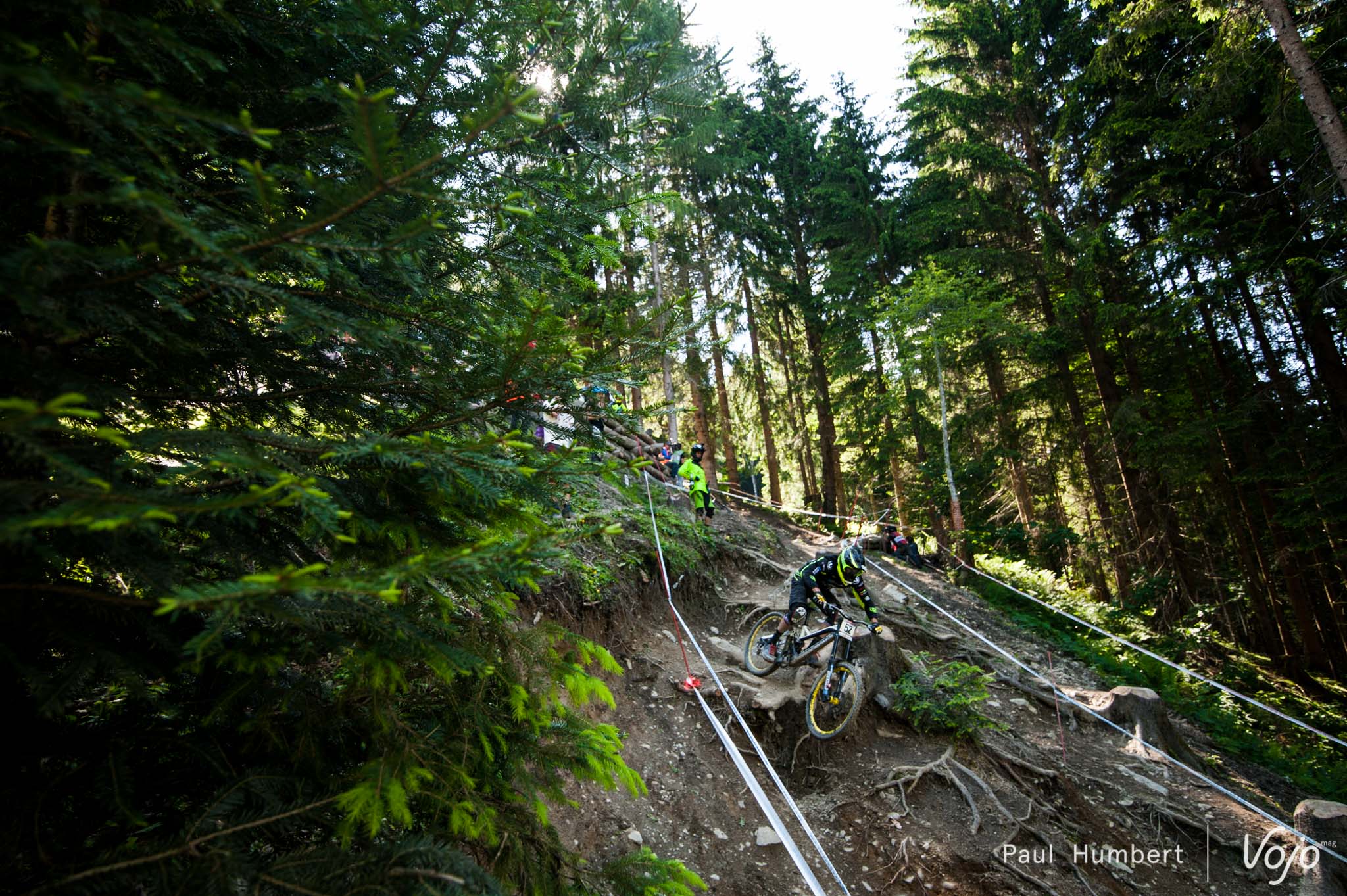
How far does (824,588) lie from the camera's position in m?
7.38

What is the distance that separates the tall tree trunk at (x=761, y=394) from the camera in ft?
60.7

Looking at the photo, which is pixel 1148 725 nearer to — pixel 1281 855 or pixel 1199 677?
pixel 1281 855

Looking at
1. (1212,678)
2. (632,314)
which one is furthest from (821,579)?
(1212,678)

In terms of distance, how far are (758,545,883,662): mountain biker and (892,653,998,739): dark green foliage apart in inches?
41.0

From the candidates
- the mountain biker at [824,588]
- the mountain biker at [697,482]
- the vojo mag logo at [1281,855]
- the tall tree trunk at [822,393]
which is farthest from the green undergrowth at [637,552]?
the vojo mag logo at [1281,855]

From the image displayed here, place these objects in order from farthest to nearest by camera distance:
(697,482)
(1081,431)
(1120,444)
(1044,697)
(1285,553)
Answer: (1081,431), (1120,444), (1285,553), (697,482), (1044,697)

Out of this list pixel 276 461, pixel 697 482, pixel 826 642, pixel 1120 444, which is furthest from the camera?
pixel 1120 444

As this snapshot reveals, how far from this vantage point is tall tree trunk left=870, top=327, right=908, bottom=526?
17.5 meters

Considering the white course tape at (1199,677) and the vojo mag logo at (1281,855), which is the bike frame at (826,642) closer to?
the white course tape at (1199,677)

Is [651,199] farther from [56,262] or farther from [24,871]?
[24,871]

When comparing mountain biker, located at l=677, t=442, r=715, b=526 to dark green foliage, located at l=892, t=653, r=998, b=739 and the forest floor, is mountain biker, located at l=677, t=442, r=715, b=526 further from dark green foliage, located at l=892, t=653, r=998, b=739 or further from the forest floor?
dark green foliage, located at l=892, t=653, r=998, b=739

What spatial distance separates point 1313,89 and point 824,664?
9.88 meters

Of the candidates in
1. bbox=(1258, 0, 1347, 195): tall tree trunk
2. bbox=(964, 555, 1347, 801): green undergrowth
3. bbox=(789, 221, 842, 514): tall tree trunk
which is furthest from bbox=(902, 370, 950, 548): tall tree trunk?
bbox=(1258, 0, 1347, 195): tall tree trunk

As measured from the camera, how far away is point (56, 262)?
1357 mm
